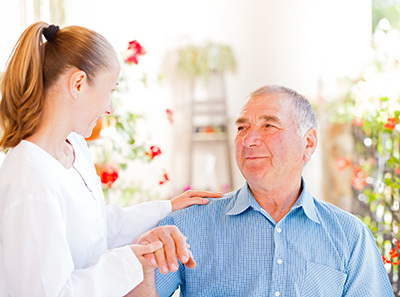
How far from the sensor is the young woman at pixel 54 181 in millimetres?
1137

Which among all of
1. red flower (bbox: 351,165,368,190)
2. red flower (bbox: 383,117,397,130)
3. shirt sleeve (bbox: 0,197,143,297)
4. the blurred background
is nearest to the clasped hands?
shirt sleeve (bbox: 0,197,143,297)

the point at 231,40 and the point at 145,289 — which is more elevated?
the point at 231,40

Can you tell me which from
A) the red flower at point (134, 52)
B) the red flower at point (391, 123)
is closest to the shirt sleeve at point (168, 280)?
the red flower at point (391, 123)

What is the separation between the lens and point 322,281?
1.65 meters

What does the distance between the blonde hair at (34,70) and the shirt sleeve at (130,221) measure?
49 cm

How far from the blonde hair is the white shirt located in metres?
0.06

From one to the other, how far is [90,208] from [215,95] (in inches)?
181

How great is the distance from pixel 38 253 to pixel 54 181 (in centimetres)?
18

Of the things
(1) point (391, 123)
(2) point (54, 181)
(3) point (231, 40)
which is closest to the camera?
(2) point (54, 181)

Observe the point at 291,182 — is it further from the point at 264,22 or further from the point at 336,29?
the point at 264,22

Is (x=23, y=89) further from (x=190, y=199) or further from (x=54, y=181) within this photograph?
(x=190, y=199)

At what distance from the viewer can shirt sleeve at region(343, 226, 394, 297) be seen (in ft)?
5.40

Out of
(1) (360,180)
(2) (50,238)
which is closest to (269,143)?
(2) (50,238)

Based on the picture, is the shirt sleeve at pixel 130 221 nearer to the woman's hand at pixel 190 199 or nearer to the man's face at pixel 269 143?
the woman's hand at pixel 190 199
